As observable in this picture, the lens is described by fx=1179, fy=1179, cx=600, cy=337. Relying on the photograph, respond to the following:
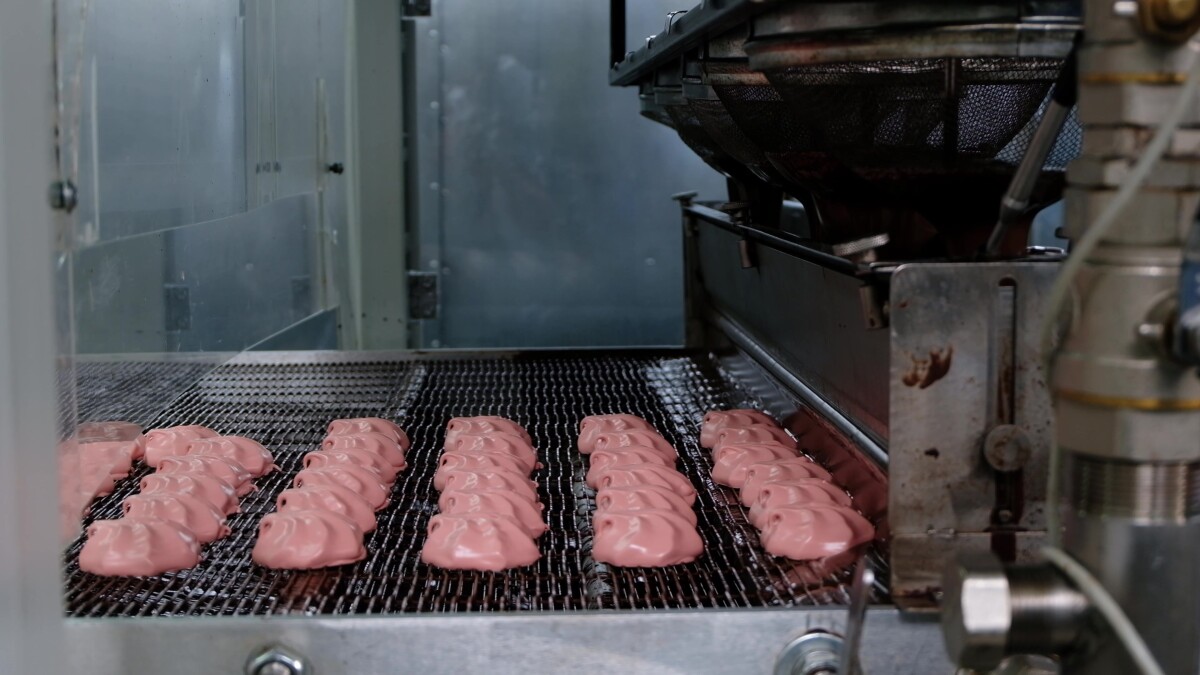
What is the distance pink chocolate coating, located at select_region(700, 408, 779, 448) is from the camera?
7.78 feet

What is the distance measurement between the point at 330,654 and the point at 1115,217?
3.28 ft

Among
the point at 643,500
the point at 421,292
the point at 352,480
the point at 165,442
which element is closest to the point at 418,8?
the point at 421,292

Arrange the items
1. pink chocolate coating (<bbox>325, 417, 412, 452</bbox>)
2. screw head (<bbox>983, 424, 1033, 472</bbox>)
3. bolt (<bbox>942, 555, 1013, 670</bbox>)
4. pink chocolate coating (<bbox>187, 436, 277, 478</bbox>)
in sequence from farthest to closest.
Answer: pink chocolate coating (<bbox>325, 417, 412, 452</bbox>) → pink chocolate coating (<bbox>187, 436, 277, 478</bbox>) → screw head (<bbox>983, 424, 1033, 472</bbox>) → bolt (<bbox>942, 555, 1013, 670</bbox>)

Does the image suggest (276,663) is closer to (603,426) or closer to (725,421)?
(603,426)

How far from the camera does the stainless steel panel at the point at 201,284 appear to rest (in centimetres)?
165

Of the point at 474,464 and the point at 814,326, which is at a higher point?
the point at 814,326

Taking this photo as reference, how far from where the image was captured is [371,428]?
94.4 inches

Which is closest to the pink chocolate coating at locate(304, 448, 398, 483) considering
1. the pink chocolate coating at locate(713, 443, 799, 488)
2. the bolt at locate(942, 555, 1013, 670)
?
the pink chocolate coating at locate(713, 443, 799, 488)

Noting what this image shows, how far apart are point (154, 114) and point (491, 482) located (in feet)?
2.64

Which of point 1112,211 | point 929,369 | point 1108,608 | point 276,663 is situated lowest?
point 276,663

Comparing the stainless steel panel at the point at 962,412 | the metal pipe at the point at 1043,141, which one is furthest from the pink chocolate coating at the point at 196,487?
the metal pipe at the point at 1043,141

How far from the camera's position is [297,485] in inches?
82.3

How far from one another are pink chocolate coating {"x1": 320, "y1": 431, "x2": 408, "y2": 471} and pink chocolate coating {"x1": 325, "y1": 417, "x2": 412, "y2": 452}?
3 centimetres

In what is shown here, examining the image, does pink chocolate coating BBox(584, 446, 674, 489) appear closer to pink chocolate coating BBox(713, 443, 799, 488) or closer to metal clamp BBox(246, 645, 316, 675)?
pink chocolate coating BBox(713, 443, 799, 488)
